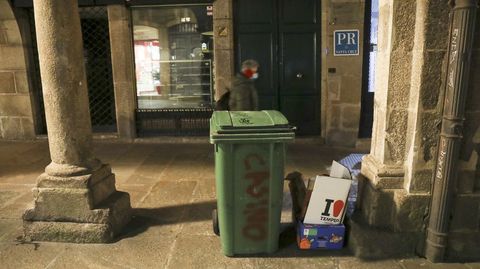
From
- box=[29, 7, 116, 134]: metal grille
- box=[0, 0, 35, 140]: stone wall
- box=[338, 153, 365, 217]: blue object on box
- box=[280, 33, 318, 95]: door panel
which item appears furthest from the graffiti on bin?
box=[0, 0, 35, 140]: stone wall

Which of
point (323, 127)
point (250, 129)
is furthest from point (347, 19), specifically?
point (250, 129)

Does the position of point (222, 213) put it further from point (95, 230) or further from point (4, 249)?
point (4, 249)

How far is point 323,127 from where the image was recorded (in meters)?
7.23

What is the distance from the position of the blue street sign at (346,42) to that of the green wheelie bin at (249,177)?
397 cm

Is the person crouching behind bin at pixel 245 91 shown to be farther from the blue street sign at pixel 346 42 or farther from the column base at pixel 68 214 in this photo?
the blue street sign at pixel 346 42

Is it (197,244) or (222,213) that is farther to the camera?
(197,244)

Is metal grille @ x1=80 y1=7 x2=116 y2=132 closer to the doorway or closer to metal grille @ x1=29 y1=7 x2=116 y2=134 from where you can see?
metal grille @ x1=29 y1=7 x2=116 y2=134

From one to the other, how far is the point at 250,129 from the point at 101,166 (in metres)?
1.69

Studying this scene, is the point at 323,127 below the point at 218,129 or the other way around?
below

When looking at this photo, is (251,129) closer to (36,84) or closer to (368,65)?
(368,65)

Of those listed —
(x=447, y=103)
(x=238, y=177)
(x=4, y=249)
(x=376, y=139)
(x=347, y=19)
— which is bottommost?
(x=4, y=249)

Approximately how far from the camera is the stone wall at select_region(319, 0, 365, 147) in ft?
21.8

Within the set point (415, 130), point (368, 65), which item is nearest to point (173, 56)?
point (368, 65)

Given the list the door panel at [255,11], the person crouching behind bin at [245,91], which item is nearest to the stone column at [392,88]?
the person crouching behind bin at [245,91]
